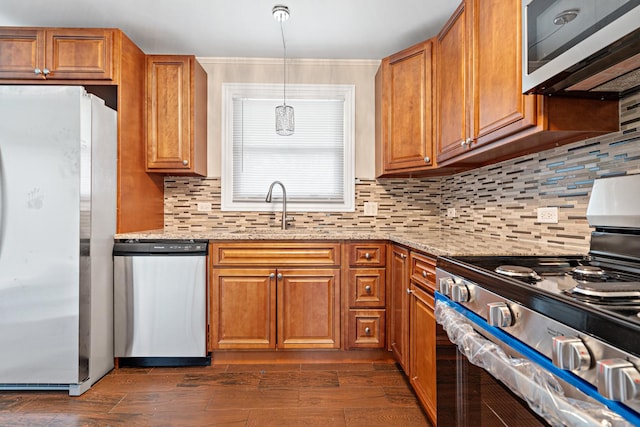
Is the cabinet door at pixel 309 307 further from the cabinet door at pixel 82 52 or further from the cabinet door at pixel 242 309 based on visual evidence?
the cabinet door at pixel 82 52

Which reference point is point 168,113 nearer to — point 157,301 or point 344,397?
point 157,301

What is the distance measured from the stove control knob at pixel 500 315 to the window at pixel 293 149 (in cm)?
220

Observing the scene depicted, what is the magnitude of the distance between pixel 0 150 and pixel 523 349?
8.58ft

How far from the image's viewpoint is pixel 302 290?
8.14 ft

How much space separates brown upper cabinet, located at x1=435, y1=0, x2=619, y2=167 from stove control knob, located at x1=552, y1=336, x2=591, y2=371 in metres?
0.95

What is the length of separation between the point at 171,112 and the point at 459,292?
8.07 ft

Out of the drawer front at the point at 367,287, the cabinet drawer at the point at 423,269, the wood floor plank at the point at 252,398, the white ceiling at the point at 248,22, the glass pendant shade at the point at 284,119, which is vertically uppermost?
the white ceiling at the point at 248,22

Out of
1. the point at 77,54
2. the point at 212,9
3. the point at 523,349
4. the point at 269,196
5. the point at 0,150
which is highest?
the point at 212,9

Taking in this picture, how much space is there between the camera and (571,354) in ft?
2.23

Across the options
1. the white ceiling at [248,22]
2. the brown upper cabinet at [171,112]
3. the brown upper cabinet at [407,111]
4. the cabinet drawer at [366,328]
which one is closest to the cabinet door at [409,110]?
the brown upper cabinet at [407,111]

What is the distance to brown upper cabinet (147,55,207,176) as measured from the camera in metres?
2.75

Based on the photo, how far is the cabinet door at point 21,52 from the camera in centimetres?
241

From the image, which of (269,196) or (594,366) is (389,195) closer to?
(269,196)

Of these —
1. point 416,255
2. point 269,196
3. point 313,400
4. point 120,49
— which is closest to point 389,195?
point 269,196
